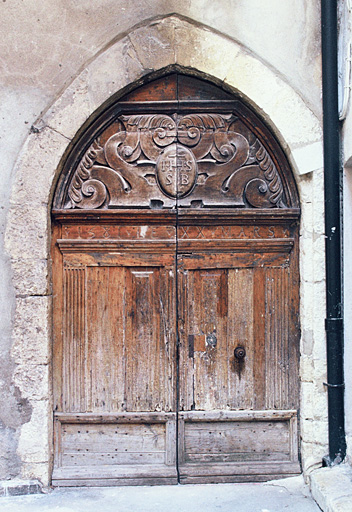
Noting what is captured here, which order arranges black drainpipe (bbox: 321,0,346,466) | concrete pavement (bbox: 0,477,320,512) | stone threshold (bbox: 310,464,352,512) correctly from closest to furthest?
stone threshold (bbox: 310,464,352,512)
concrete pavement (bbox: 0,477,320,512)
black drainpipe (bbox: 321,0,346,466)

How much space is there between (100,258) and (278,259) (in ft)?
4.26

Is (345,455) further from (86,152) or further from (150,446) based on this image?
(86,152)

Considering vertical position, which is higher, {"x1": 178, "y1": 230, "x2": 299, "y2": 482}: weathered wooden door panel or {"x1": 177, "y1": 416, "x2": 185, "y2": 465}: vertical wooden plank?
{"x1": 178, "y1": 230, "x2": 299, "y2": 482}: weathered wooden door panel

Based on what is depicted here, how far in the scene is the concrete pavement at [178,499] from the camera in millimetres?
2932

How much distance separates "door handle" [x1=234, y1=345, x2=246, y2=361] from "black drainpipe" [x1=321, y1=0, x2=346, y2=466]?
0.59 meters

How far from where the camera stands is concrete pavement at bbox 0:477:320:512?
2.93 meters

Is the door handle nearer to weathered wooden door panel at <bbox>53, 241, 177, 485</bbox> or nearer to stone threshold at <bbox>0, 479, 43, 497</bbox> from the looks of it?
weathered wooden door panel at <bbox>53, 241, 177, 485</bbox>

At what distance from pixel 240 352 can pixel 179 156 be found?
4.91ft

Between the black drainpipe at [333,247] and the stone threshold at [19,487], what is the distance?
1.97 metres

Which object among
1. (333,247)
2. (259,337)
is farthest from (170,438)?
(333,247)

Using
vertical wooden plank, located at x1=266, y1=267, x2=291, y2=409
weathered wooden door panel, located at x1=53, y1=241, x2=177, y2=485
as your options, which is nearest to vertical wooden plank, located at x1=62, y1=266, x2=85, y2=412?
→ weathered wooden door panel, located at x1=53, y1=241, x2=177, y2=485

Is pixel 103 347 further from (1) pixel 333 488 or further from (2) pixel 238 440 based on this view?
(1) pixel 333 488

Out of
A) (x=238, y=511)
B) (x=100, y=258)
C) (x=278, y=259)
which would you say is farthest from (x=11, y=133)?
(x=238, y=511)

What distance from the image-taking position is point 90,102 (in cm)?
319
